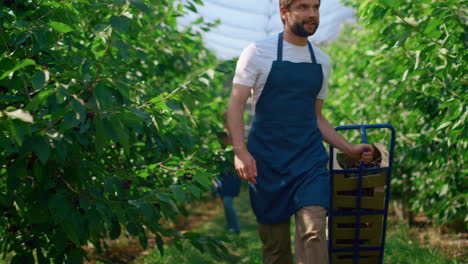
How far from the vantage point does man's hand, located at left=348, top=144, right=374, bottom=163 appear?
2850 millimetres

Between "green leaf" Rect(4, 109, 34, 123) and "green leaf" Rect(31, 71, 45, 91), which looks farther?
"green leaf" Rect(31, 71, 45, 91)

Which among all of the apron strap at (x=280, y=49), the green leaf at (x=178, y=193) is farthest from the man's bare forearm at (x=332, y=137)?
the green leaf at (x=178, y=193)

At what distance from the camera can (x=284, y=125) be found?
2.85 m

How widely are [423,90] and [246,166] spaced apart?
1.54 m

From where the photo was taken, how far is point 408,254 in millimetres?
4555

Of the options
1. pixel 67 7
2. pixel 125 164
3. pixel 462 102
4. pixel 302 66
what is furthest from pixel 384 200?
pixel 67 7

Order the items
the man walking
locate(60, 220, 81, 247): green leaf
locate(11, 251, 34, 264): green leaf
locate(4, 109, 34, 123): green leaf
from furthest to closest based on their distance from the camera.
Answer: the man walking < locate(11, 251, 34, 264): green leaf < locate(60, 220, 81, 247): green leaf < locate(4, 109, 34, 123): green leaf

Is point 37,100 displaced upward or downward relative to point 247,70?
upward

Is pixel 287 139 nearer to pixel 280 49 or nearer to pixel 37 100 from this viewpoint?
pixel 280 49

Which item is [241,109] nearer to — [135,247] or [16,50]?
[16,50]

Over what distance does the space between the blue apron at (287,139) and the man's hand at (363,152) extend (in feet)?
0.53

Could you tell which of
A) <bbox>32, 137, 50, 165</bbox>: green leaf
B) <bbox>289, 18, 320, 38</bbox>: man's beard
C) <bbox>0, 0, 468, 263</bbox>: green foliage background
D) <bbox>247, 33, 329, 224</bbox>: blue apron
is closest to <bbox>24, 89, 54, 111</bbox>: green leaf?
<bbox>0, 0, 468, 263</bbox>: green foliage background

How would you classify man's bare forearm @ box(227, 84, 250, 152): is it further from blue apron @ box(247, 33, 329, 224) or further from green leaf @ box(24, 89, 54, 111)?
green leaf @ box(24, 89, 54, 111)

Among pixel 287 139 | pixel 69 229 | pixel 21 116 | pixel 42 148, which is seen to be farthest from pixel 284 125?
pixel 21 116
